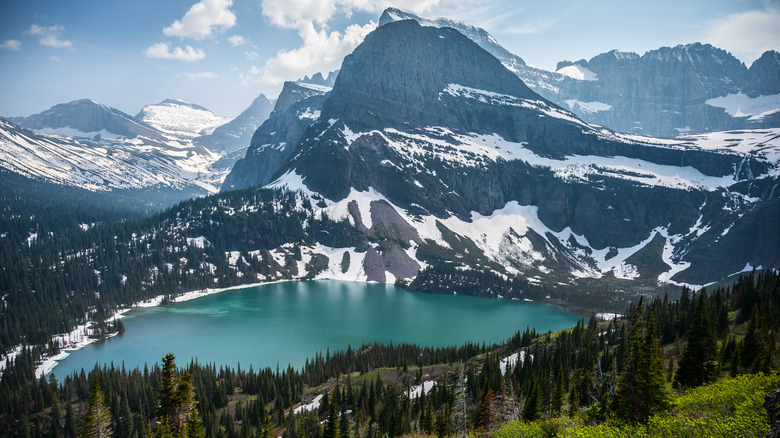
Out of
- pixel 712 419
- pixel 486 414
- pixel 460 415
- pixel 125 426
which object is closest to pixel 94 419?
pixel 460 415

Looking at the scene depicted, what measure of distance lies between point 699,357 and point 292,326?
117618mm

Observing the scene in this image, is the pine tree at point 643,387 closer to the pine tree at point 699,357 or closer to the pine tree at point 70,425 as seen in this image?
the pine tree at point 699,357

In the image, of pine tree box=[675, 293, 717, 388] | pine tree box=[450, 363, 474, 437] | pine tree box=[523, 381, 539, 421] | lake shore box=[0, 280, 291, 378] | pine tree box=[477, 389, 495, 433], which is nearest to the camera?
pine tree box=[675, 293, 717, 388]

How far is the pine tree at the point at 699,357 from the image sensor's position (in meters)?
48.4

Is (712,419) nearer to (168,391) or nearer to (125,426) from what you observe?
(168,391)

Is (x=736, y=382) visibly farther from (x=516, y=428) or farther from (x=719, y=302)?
(x=719, y=302)

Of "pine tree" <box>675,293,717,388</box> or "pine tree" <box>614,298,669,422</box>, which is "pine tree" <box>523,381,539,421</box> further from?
"pine tree" <box>675,293,717,388</box>

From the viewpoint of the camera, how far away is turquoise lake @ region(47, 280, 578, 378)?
123188 mm

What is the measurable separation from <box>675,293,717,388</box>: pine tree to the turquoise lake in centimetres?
8226

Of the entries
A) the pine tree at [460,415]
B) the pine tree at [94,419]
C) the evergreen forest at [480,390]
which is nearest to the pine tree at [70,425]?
the evergreen forest at [480,390]

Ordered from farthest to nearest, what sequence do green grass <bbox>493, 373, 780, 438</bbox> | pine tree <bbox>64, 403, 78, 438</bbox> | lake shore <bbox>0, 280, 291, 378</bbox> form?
lake shore <bbox>0, 280, 291, 378</bbox> → pine tree <bbox>64, 403, 78, 438</bbox> → green grass <bbox>493, 373, 780, 438</bbox>

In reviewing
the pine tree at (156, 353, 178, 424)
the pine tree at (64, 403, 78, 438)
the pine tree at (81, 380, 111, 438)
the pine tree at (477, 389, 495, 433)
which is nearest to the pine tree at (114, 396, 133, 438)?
the pine tree at (64, 403, 78, 438)

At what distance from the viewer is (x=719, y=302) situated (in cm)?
8481

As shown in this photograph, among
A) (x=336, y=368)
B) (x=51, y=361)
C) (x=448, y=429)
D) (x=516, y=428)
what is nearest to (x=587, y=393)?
(x=448, y=429)
